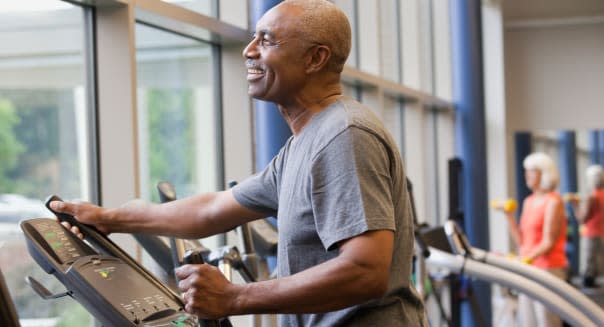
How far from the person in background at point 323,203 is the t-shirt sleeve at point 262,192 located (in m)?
0.01

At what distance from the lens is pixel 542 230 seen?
6.19 metres

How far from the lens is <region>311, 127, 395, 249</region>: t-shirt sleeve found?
158cm

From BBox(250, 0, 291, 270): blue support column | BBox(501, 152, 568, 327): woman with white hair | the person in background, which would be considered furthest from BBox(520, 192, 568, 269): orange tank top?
the person in background

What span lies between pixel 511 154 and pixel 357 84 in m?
5.98

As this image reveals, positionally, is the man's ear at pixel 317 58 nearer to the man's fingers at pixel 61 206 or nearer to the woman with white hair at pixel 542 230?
the man's fingers at pixel 61 206

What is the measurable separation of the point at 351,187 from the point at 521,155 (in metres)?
9.60

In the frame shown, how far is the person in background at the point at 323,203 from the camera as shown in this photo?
1578 mm

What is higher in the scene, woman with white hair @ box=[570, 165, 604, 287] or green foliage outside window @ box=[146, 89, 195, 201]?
green foliage outside window @ box=[146, 89, 195, 201]

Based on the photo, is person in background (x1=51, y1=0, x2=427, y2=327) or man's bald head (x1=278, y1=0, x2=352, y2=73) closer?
person in background (x1=51, y1=0, x2=427, y2=327)

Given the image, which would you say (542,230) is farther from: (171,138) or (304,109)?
(304,109)

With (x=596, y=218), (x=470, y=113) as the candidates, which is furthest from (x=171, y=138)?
(x=596, y=218)

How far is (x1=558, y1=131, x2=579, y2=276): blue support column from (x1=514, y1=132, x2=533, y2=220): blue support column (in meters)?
0.52

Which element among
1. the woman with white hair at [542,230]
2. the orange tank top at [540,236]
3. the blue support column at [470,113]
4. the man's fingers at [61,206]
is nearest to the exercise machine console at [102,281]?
the man's fingers at [61,206]

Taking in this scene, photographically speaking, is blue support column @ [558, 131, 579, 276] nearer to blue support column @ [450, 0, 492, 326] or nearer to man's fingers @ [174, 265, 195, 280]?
blue support column @ [450, 0, 492, 326]
